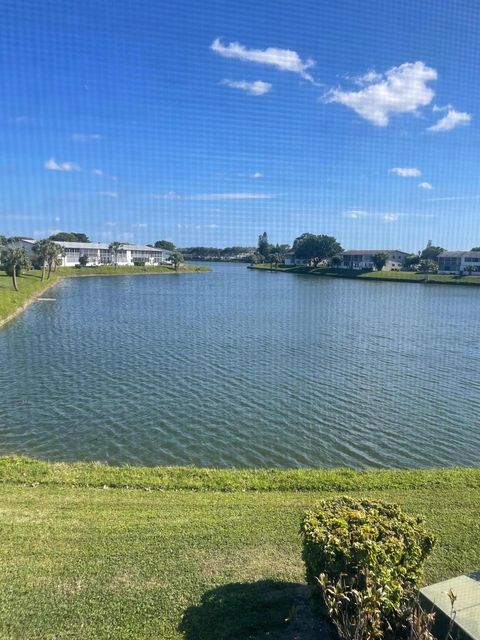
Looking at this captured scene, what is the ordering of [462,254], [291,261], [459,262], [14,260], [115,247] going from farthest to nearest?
[291,261] < [115,247] < [462,254] < [459,262] < [14,260]

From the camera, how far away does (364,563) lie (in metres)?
5.09

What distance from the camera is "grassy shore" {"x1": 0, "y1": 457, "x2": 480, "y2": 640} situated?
5.86m

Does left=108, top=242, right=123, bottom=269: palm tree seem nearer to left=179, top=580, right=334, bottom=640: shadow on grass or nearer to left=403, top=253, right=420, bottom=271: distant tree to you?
left=403, top=253, right=420, bottom=271: distant tree

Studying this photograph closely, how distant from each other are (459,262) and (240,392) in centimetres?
11251

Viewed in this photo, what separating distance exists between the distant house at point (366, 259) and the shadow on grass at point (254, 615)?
132106 mm

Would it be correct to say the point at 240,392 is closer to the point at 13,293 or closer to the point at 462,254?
the point at 13,293

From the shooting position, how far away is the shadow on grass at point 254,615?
562 cm

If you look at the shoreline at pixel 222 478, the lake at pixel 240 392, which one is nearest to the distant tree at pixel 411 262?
the lake at pixel 240 392

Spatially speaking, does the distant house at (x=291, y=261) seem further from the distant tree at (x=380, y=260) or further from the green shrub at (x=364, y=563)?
the green shrub at (x=364, y=563)

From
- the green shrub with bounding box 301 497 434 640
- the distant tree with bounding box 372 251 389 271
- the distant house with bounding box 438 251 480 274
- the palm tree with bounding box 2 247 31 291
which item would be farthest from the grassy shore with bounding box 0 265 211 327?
the distant house with bounding box 438 251 480 274

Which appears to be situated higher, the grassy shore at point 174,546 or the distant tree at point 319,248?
the distant tree at point 319,248

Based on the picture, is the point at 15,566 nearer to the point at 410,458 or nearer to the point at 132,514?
the point at 132,514

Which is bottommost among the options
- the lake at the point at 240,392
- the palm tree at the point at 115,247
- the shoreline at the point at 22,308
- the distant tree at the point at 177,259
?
the lake at the point at 240,392

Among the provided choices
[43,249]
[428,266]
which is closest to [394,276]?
[428,266]
